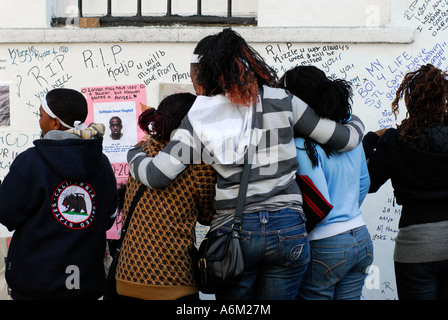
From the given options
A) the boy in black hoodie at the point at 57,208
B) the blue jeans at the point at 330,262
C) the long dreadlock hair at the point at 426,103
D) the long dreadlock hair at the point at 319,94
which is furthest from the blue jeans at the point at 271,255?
the long dreadlock hair at the point at 426,103

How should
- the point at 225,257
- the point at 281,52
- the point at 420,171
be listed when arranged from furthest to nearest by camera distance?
the point at 281,52
the point at 420,171
the point at 225,257

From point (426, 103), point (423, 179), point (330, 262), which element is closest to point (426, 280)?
point (423, 179)

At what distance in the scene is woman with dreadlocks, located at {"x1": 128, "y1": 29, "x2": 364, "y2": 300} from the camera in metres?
2.59

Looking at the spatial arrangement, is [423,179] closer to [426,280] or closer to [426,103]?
[426,103]

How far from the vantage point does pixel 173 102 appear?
2799mm

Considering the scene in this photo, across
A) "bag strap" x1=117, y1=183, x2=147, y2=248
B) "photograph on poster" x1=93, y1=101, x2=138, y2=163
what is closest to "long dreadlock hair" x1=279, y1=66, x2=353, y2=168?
"bag strap" x1=117, y1=183, x2=147, y2=248

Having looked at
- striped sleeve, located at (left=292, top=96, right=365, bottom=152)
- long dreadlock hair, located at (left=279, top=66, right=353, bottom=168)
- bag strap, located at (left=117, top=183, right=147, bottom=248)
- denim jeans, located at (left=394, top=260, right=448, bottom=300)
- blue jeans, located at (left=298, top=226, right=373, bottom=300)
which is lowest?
denim jeans, located at (left=394, top=260, right=448, bottom=300)

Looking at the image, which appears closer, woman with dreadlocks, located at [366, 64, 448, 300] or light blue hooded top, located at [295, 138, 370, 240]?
light blue hooded top, located at [295, 138, 370, 240]

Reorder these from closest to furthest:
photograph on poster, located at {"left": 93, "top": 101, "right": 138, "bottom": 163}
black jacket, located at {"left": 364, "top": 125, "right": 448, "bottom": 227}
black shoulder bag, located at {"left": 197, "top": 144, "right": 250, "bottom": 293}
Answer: black shoulder bag, located at {"left": 197, "top": 144, "right": 250, "bottom": 293} < black jacket, located at {"left": 364, "top": 125, "right": 448, "bottom": 227} < photograph on poster, located at {"left": 93, "top": 101, "right": 138, "bottom": 163}

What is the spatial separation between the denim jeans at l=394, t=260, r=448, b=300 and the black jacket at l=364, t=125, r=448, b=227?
23 cm

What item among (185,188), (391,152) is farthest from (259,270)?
(391,152)

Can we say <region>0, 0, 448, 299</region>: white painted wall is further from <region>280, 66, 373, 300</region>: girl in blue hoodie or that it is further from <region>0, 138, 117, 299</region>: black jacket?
<region>0, 138, 117, 299</region>: black jacket

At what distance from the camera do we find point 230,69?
2.63m

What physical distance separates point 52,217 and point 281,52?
260 centimetres
